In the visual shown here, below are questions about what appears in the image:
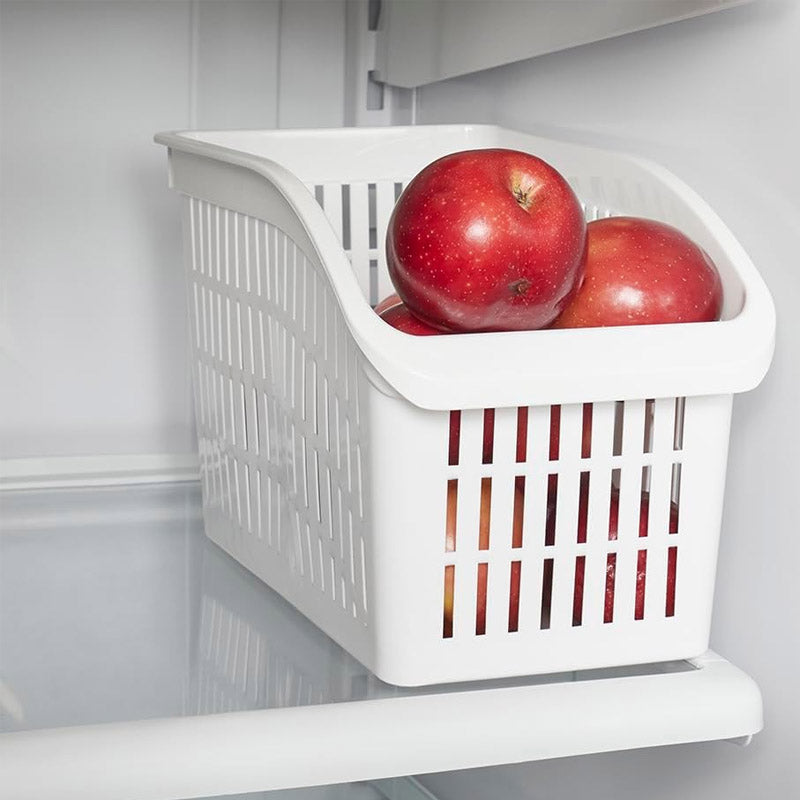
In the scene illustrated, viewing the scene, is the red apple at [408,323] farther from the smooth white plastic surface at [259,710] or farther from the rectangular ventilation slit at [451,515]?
the smooth white plastic surface at [259,710]

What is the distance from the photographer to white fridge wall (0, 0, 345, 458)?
115cm

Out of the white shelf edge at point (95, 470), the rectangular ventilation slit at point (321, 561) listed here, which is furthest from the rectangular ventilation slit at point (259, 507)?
the white shelf edge at point (95, 470)

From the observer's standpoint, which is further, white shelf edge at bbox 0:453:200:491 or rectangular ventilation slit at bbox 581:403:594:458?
white shelf edge at bbox 0:453:200:491

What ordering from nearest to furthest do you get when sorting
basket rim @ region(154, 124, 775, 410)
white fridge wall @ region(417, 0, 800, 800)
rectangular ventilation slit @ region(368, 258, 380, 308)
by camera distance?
1. basket rim @ region(154, 124, 775, 410)
2. white fridge wall @ region(417, 0, 800, 800)
3. rectangular ventilation slit @ region(368, 258, 380, 308)

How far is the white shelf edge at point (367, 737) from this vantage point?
0.61 meters

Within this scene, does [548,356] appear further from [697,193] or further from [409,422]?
[697,193]

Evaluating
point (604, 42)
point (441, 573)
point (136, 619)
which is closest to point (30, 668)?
point (136, 619)

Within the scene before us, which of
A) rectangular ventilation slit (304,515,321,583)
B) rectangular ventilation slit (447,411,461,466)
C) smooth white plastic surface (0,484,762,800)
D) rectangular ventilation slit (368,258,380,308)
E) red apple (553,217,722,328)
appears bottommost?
smooth white plastic surface (0,484,762,800)

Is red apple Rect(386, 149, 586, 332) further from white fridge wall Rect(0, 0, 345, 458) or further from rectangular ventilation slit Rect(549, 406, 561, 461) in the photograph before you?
white fridge wall Rect(0, 0, 345, 458)

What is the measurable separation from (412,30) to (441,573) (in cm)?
65

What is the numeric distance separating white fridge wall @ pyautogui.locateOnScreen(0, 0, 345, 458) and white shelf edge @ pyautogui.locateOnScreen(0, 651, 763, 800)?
0.60 metres

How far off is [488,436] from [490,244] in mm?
97

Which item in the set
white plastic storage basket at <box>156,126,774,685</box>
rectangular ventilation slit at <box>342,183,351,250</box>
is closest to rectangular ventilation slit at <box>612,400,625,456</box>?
white plastic storage basket at <box>156,126,774,685</box>

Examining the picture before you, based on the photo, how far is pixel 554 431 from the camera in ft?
2.16
